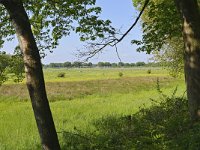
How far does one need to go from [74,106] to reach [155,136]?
1906 cm

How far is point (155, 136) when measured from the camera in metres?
9.90

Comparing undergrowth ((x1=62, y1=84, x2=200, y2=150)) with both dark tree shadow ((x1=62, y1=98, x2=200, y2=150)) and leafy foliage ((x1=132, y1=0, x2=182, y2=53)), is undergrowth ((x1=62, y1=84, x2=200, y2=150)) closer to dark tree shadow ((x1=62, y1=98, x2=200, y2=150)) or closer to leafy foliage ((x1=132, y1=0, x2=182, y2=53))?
dark tree shadow ((x1=62, y1=98, x2=200, y2=150))

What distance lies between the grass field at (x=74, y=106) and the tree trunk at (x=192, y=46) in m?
2.24

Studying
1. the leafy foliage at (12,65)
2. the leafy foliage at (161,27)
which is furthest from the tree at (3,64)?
the leafy foliage at (161,27)

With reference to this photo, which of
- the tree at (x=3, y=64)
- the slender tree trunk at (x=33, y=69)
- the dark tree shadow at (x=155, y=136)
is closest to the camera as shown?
the dark tree shadow at (x=155, y=136)

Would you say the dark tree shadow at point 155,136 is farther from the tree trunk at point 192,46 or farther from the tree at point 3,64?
the tree at point 3,64

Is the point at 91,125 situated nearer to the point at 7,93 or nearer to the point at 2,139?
the point at 2,139

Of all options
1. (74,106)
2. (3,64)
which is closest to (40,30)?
(3,64)

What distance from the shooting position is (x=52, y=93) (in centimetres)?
4038

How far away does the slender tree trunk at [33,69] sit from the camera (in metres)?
9.05

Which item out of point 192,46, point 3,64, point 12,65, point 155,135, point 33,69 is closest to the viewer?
point 33,69

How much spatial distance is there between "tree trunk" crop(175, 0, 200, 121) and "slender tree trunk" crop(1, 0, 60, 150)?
11.4ft

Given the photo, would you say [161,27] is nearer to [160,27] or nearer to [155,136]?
[160,27]

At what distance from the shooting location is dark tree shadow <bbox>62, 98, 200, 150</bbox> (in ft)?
28.3
